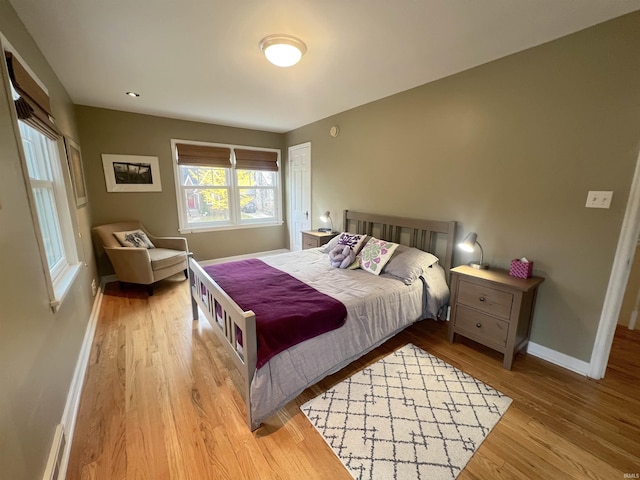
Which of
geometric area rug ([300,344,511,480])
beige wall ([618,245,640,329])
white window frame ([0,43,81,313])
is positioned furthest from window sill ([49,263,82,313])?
beige wall ([618,245,640,329])

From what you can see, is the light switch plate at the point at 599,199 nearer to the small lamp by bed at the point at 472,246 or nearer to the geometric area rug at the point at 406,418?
the small lamp by bed at the point at 472,246

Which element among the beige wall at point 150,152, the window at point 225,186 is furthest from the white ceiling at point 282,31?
the window at point 225,186

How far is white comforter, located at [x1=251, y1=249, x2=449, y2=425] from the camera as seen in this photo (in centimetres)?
161

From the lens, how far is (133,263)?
11.0 feet

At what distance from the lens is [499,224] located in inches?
92.7

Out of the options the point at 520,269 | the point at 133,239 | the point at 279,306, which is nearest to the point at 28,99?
the point at 279,306

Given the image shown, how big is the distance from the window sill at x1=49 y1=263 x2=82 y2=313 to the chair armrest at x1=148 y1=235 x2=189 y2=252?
1.71 metres

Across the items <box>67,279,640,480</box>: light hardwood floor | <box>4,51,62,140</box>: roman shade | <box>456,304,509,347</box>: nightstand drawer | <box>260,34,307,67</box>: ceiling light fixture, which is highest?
<box>260,34,307,67</box>: ceiling light fixture

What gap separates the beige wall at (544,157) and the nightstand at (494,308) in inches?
8.6

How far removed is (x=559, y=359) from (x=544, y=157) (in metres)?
1.62

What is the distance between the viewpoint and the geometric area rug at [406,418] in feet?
4.57

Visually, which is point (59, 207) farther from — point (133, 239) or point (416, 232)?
point (416, 232)

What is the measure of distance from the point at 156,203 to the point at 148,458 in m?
3.65

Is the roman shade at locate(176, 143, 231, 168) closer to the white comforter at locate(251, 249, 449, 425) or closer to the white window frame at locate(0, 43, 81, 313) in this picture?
the white window frame at locate(0, 43, 81, 313)
